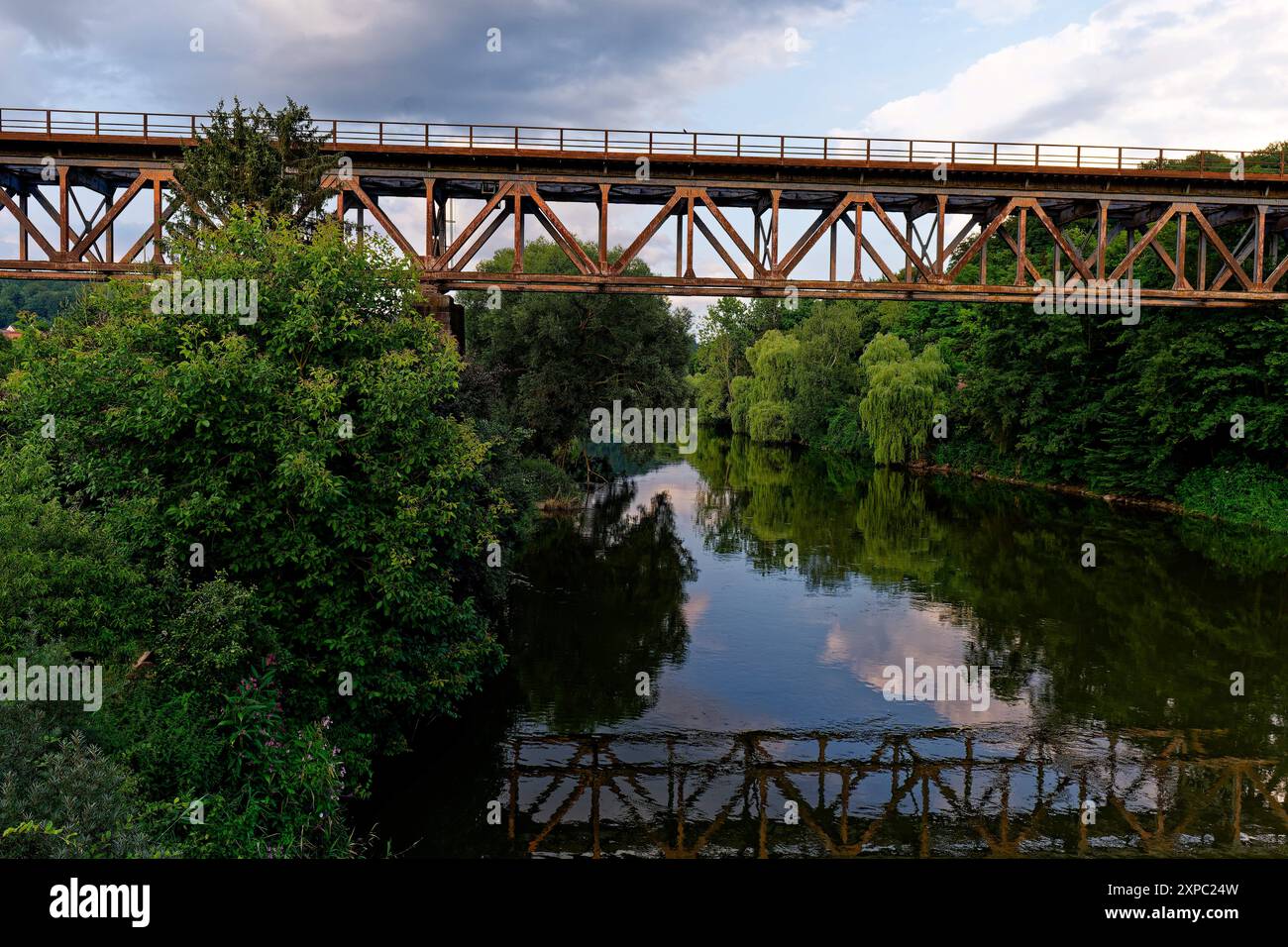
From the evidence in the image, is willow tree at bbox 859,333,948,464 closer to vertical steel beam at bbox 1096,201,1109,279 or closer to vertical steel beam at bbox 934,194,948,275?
vertical steel beam at bbox 1096,201,1109,279

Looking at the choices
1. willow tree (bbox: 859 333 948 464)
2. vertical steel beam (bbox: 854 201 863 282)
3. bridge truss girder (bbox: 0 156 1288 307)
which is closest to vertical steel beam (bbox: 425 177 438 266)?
bridge truss girder (bbox: 0 156 1288 307)

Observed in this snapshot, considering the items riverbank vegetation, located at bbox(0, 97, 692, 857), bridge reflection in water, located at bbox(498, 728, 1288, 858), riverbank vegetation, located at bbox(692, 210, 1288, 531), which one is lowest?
bridge reflection in water, located at bbox(498, 728, 1288, 858)

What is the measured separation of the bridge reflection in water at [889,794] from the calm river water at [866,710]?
48 millimetres

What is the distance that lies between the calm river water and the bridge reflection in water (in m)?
0.05

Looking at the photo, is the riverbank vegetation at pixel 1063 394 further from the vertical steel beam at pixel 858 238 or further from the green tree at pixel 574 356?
the vertical steel beam at pixel 858 238

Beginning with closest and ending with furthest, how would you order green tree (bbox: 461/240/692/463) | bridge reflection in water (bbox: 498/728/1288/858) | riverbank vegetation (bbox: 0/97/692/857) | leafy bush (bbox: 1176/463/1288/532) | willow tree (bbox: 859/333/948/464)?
riverbank vegetation (bbox: 0/97/692/857)
bridge reflection in water (bbox: 498/728/1288/858)
leafy bush (bbox: 1176/463/1288/532)
green tree (bbox: 461/240/692/463)
willow tree (bbox: 859/333/948/464)

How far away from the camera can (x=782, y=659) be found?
2262cm

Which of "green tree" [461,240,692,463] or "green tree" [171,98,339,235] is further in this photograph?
"green tree" [461,240,692,463]

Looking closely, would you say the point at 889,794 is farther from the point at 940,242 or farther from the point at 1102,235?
the point at 1102,235

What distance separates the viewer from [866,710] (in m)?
19.4

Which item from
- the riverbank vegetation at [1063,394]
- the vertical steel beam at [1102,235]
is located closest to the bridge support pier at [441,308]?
the vertical steel beam at [1102,235]

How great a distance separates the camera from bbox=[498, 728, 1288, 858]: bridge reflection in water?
14.1 metres

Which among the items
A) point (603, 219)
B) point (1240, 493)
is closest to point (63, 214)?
point (603, 219)

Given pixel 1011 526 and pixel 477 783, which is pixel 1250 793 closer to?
pixel 477 783
